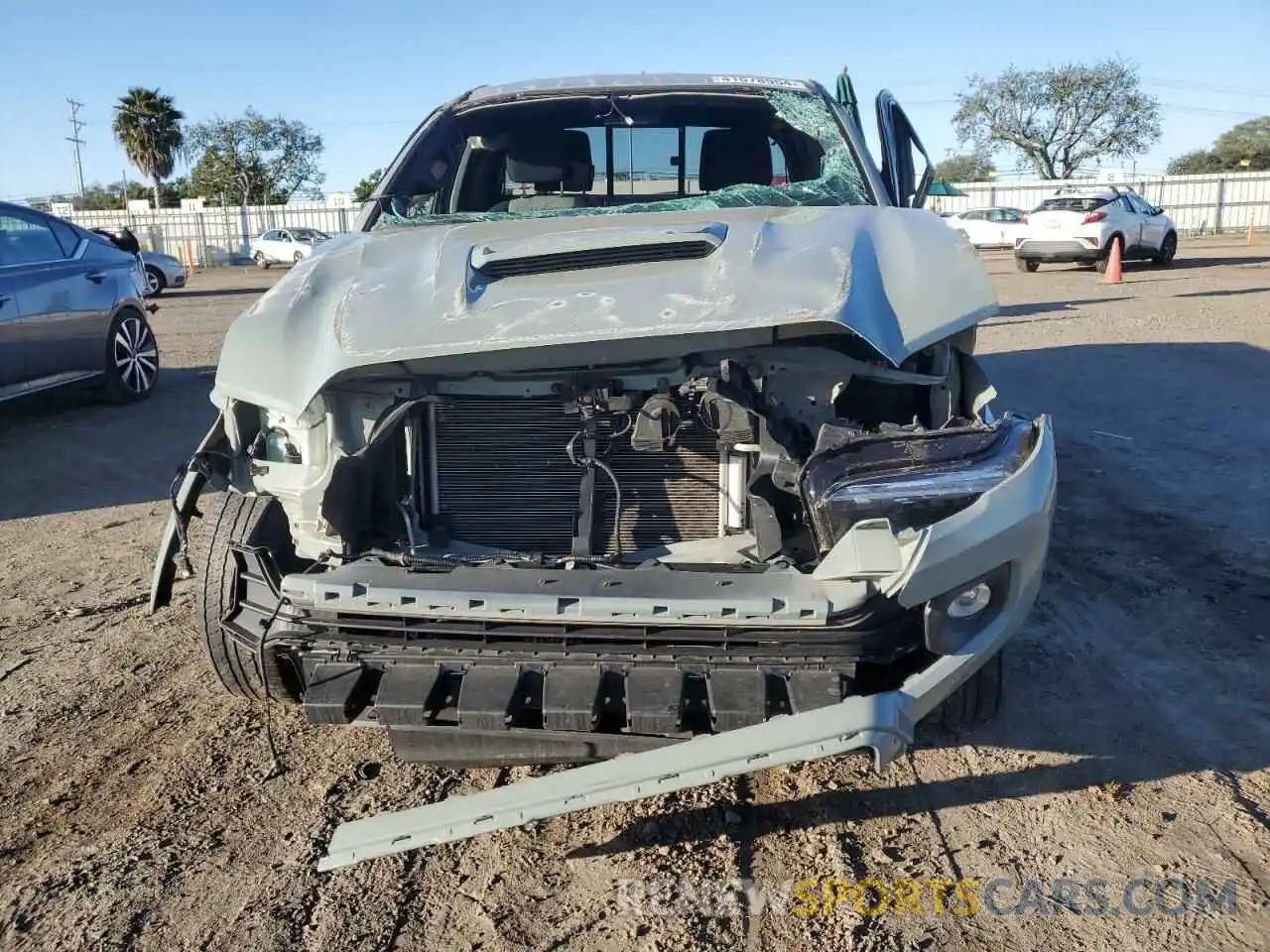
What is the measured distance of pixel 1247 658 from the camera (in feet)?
11.7

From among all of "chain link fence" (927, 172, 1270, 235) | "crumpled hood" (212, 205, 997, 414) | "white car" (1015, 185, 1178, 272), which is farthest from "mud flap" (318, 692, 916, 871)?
"chain link fence" (927, 172, 1270, 235)

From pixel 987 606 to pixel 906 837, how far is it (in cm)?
65

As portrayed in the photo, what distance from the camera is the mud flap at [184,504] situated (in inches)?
118

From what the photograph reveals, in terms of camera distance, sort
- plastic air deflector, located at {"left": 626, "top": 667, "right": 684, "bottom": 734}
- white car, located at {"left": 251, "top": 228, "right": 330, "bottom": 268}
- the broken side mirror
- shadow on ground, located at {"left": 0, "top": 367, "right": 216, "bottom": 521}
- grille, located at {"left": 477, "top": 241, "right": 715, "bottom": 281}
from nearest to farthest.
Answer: plastic air deflector, located at {"left": 626, "top": 667, "right": 684, "bottom": 734}, grille, located at {"left": 477, "top": 241, "right": 715, "bottom": 281}, the broken side mirror, shadow on ground, located at {"left": 0, "top": 367, "right": 216, "bottom": 521}, white car, located at {"left": 251, "top": 228, "right": 330, "bottom": 268}

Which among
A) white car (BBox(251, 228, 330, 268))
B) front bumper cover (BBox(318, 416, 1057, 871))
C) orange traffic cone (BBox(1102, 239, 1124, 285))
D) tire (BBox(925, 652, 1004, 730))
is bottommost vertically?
tire (BBox(925, 652, 1004, 730))

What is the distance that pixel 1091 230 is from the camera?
62.7 feet

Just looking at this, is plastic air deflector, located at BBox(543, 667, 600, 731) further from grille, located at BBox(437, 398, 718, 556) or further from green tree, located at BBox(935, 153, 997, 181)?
green tree, located at BBox(935, 153, 997, 181)

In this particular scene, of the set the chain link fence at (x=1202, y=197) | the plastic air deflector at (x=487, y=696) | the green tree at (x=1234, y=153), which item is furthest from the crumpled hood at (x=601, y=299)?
the green tree at (x=1234, y=153)

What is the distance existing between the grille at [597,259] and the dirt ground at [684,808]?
58.2 inches

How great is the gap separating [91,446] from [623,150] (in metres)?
4.68

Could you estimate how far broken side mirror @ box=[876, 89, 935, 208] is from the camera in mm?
4117

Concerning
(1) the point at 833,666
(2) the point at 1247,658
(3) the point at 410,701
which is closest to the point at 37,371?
(3) the point at 410,701

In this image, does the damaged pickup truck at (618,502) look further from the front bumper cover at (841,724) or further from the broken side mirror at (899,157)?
the broken side mirror at (899,157)

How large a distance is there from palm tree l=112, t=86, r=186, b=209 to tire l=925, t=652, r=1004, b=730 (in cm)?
5503
